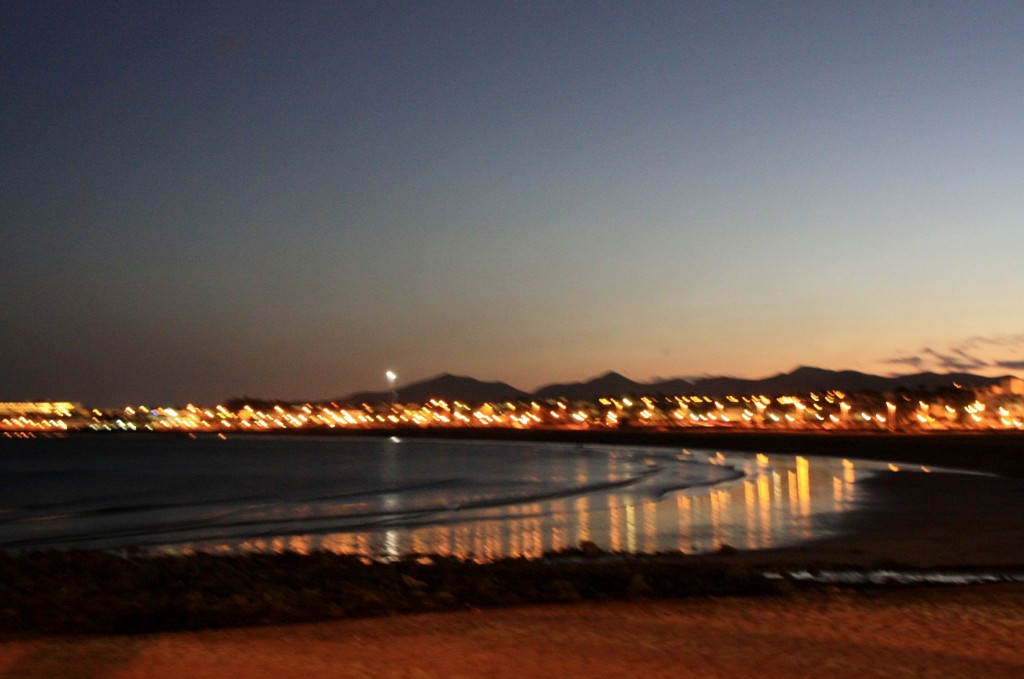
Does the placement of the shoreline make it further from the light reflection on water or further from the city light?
the city light

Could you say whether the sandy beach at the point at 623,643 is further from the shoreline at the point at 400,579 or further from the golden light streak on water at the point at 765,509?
the golden light streak on water at the point at 765,509

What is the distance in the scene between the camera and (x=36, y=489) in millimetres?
42969

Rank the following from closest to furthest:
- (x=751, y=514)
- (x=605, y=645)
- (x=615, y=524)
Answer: (x=605, y=645), (x=615, y=524), (x=751, y=514)

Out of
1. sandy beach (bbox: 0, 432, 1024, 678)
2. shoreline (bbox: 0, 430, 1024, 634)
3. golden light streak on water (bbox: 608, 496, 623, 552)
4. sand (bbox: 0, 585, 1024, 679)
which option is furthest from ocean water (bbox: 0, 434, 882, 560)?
sand (bbox: 0, 585, 1024, 679)

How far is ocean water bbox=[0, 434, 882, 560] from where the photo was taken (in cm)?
1930

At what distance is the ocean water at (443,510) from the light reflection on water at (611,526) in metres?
0.04

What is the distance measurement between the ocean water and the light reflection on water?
0.13 ft

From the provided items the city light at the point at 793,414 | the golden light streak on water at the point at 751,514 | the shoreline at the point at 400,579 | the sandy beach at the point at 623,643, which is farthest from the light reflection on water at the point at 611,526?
the city light at the point at 793,414

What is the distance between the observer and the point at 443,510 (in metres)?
27.6

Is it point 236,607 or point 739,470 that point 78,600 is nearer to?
point 236,607

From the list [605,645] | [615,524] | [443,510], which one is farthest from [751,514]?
[605,645]

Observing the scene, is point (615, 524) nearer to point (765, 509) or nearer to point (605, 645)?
point (765, 509)

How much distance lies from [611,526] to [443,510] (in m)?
7.29

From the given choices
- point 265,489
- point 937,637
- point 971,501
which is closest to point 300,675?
point 937,637
